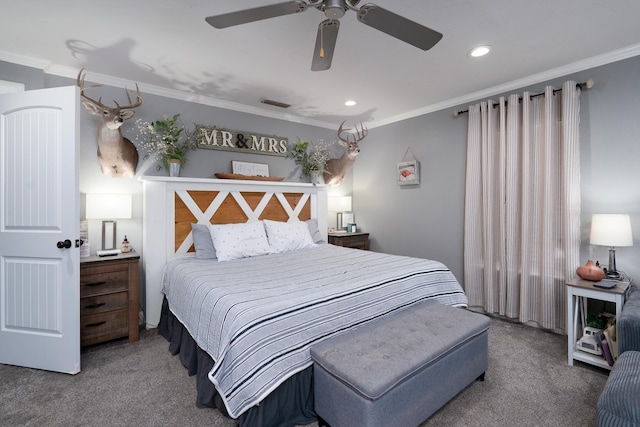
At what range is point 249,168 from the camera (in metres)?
4.15

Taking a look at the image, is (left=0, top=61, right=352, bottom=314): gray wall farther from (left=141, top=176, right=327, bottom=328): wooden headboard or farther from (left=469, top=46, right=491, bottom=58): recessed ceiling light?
(left=469, top=46, right=491, bottom=58): recessed ceiling light

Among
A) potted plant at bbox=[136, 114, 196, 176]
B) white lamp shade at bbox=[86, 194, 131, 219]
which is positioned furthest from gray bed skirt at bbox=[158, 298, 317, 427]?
potted plant at bbox=[136, 114, 196, 176]

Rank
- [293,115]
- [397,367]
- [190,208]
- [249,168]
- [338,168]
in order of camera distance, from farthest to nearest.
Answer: [338,168]
[293,115]
[249,168]
[190,208]
[397,367]

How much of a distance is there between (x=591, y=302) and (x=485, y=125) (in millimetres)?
2140

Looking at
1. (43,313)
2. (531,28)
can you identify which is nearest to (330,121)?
(531,28)

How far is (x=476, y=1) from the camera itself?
203 centimetres

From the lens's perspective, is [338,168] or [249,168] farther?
[338,168]

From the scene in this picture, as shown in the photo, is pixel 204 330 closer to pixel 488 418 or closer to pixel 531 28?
pixel 488 418

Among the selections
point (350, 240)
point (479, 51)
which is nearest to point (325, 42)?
point (479, 51)

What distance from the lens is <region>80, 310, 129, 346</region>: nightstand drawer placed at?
2682mm

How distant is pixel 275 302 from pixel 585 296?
255 cm

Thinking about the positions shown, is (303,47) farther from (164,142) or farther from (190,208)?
(190,208)

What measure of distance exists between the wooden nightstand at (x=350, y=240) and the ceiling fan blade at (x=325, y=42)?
9.52ft

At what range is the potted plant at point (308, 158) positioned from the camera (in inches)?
181
